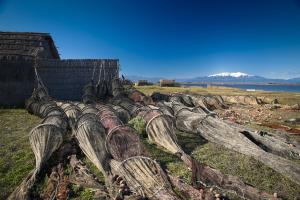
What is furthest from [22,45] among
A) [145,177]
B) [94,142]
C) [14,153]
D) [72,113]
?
[145,177]

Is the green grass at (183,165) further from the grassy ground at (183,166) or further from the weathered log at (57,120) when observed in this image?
the weathered log at (57,120)

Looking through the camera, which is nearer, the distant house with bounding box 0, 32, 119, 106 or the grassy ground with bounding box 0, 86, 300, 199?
the grassy ground with bounding box 0, 86, 300, 199

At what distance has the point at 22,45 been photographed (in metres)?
18.3

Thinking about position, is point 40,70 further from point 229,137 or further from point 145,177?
point 145,177

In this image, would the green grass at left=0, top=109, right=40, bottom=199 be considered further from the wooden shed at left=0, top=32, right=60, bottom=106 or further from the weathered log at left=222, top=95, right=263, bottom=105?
the weathered log at left=222, top=95, right=263, bottom=105

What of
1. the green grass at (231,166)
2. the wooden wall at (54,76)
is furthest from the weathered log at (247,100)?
the green grass at (231,166)

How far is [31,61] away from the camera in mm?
17641

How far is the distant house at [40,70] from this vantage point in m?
17.3


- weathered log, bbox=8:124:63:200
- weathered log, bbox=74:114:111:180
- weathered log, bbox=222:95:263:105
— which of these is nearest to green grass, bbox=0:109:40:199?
weathered log, bbox=8:124:63:200

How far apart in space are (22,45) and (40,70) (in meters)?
2.12

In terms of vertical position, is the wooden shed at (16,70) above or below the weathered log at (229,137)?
above

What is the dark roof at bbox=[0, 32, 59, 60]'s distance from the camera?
17562 millimetres

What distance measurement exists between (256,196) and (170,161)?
2.44 meters

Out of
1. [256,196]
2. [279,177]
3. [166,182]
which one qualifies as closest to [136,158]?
[166,182]
